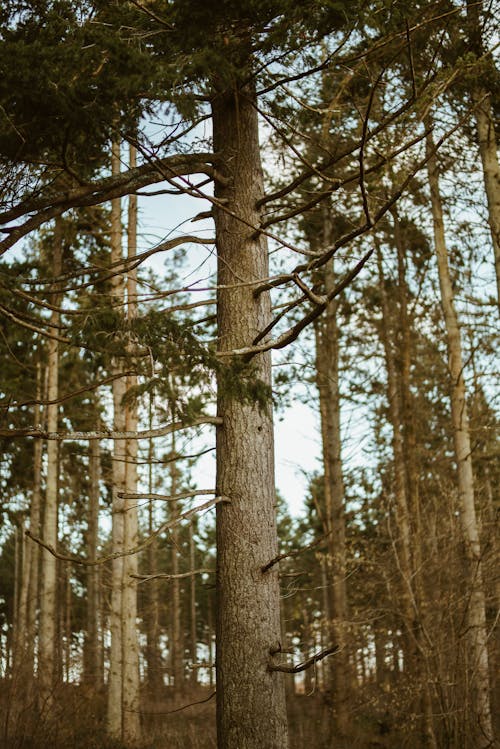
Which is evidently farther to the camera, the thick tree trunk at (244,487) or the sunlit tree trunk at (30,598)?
the sunlit tree trunk at (30,598)

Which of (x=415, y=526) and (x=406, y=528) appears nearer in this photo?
(x=415, y=526)

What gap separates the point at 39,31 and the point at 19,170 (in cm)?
88

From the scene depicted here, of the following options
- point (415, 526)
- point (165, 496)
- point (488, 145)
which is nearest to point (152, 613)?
point (415, 526)

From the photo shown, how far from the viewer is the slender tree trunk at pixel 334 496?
34.8 feet

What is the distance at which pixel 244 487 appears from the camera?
14.4 ft

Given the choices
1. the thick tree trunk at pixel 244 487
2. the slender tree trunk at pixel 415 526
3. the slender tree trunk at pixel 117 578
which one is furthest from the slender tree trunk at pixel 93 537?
the thick tree trunk at pixel 244 487

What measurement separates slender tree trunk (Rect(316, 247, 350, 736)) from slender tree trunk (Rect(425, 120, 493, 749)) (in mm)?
1979

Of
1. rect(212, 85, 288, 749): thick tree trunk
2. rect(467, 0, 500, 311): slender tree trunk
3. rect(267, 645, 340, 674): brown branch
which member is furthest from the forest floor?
rect(467, 0, 500, 311): slender tree trunk

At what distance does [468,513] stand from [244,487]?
536cm

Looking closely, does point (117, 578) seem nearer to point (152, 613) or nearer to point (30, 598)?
point (30, 598)

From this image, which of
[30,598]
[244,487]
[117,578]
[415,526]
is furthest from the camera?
[30,598]

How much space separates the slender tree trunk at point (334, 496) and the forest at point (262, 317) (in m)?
0.06

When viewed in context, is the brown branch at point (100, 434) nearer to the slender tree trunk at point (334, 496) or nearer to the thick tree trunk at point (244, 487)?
the thick tree trunk at point (244, 487)

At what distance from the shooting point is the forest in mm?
4145
